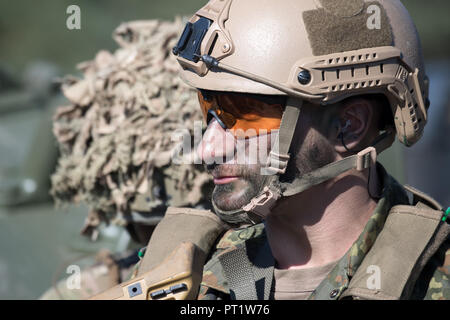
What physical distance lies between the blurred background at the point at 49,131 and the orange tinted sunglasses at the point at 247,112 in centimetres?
200

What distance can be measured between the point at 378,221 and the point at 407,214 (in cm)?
12

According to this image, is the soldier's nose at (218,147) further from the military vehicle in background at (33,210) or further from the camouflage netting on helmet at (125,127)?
the military vehicle in background at (33,210)

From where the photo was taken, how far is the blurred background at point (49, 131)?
6.03 m

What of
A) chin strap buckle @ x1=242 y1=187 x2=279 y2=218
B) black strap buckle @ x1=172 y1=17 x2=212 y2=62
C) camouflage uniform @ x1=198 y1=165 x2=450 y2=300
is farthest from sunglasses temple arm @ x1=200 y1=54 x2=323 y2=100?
camouflage uniform @ x1=198 y1=165 x2=450 y2=300

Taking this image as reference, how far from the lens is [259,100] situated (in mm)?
2914

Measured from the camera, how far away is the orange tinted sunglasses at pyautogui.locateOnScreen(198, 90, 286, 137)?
2.92 meters

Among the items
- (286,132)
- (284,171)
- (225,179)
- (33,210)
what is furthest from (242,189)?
(33,210)

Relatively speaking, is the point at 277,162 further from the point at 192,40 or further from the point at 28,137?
the point at 28,137

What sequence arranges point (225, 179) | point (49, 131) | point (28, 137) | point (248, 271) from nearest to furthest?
point (225, 179) → point (248, 271) → point (49, 131) → point (28, 137)

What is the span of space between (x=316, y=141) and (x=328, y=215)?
0.31 m

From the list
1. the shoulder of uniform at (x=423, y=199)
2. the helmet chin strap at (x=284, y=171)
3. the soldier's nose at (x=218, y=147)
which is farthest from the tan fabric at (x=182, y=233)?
the shoulder of uniform at (x=423, y=199)

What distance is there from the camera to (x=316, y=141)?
9.71 feet

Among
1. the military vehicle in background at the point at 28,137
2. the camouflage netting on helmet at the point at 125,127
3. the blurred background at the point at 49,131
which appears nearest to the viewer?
the camouflage netting on helmet at the point at 125,127

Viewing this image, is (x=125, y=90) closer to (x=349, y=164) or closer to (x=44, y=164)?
(x=349, y=164)
